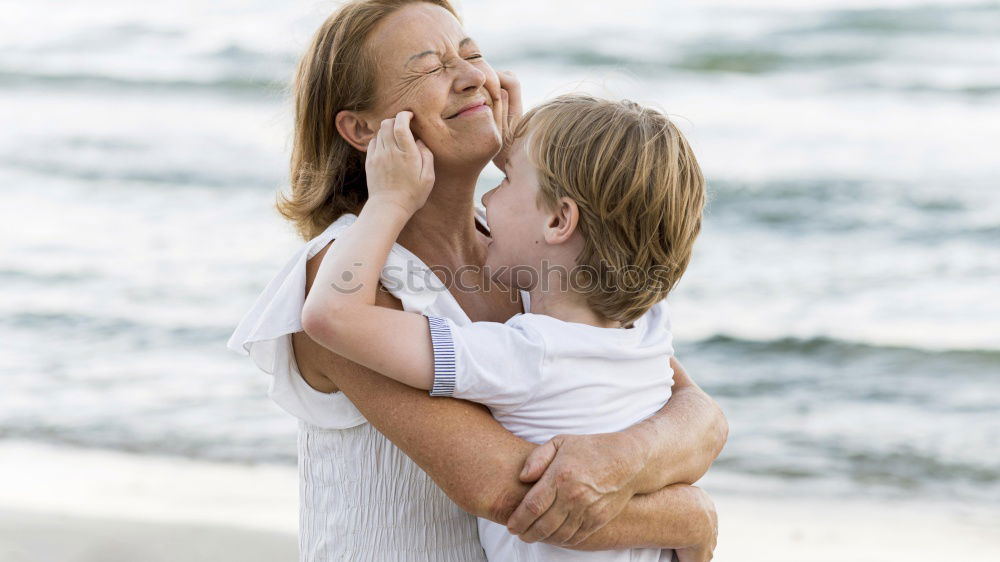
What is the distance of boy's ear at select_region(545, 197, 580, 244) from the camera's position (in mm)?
2242

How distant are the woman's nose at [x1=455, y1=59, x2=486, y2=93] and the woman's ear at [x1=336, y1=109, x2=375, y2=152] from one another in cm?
22

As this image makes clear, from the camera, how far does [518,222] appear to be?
2334 mm

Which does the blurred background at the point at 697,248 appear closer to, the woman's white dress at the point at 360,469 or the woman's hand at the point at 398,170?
the woman's hand at the point at 398,170

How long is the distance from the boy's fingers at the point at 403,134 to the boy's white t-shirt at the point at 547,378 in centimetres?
38

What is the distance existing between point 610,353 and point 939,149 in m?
8.76

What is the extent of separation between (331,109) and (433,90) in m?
0.25

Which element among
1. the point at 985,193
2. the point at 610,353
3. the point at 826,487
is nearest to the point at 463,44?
the point at 610,353

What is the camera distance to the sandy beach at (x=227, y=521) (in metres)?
4.22

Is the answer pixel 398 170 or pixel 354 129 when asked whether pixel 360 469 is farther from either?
pixel 354 129

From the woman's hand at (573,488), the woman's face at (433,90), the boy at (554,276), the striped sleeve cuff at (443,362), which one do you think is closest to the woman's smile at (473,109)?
the woman's face at (433,90)

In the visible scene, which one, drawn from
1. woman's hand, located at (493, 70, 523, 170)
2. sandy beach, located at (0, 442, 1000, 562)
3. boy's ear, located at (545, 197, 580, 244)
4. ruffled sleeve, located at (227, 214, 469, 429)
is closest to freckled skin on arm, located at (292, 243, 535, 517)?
ruffled sleeve, located at (227, 214, 469, 429)

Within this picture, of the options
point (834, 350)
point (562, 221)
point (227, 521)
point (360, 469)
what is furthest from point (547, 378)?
point (834, 350)

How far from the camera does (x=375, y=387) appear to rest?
82.8 inches

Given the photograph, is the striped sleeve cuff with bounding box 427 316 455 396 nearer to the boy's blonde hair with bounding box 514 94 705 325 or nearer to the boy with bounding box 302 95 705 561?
the boy with bounding box 302 95 705 561
